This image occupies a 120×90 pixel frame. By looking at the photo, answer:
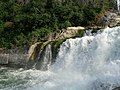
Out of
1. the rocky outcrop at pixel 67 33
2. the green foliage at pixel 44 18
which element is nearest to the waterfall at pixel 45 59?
the rocky outcrop at pixel 67 33

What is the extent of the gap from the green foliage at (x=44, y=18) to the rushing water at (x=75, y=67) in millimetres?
3367

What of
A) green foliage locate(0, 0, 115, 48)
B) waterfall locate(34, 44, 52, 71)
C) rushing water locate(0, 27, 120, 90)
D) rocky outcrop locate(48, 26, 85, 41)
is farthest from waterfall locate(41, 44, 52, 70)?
green foliage locate(0, 0, 115, 48)

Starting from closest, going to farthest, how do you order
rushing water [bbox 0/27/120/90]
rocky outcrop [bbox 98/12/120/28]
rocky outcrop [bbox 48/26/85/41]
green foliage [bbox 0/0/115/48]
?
rushing water [bbox 0/27/120/90], rocky outcrop [bbox 48/26/85/41], rocky outcrop [bbox 98/12/120/28], green foliage [bbox 0/0/115/48]

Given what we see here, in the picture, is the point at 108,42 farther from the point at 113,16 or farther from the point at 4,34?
the point at 4,34

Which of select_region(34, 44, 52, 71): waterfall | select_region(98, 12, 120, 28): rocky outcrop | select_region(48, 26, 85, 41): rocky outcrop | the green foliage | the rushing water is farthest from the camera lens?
the green foliage

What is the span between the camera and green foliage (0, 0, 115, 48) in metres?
28.3

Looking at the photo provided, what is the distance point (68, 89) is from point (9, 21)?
1372cm

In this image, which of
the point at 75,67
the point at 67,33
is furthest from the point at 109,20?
the point at 75,67

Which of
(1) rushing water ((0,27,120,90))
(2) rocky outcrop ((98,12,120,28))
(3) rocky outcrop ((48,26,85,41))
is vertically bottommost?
(1) rushing water ((0,27,120,90))

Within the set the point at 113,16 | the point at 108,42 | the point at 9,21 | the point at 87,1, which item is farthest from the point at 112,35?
the point at 9,21

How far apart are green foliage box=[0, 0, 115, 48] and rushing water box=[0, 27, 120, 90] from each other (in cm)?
337

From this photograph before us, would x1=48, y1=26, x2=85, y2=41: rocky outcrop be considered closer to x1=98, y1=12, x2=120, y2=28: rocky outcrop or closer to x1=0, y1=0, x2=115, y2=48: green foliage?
x1=0, y1=0, x2=115, y2=48: green foliage

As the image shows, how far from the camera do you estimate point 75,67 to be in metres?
24.1

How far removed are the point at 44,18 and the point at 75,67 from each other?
6032 millimetres
